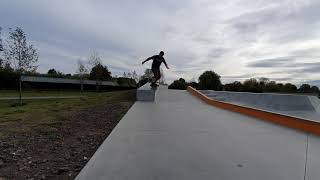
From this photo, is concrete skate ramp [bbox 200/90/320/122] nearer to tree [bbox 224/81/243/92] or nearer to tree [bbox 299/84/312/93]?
tree [bbox 299/84/312/93]

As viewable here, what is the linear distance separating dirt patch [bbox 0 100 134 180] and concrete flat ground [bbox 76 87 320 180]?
0.41m

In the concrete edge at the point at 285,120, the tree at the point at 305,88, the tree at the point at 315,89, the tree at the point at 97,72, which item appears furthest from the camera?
the tree at the point at 97,72

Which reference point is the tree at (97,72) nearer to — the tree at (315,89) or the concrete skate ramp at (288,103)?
the tree at (315,89)

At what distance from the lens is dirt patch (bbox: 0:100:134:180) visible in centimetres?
549

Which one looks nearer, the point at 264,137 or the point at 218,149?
the point at 218,149

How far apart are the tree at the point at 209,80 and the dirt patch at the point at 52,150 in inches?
2272

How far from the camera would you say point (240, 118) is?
10953mm

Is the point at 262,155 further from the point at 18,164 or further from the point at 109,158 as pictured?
the point at 18,164

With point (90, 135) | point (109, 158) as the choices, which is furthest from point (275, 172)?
point (90, 135)

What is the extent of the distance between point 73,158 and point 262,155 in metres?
3.12

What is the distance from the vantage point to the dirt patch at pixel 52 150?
5.49 m

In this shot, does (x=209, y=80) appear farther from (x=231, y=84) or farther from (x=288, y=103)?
(x=288, y=103)

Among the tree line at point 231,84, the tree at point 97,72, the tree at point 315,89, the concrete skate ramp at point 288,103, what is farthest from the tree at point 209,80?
the concrete skate ramp at point 288,103

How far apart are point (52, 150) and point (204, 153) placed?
2.83 metres
